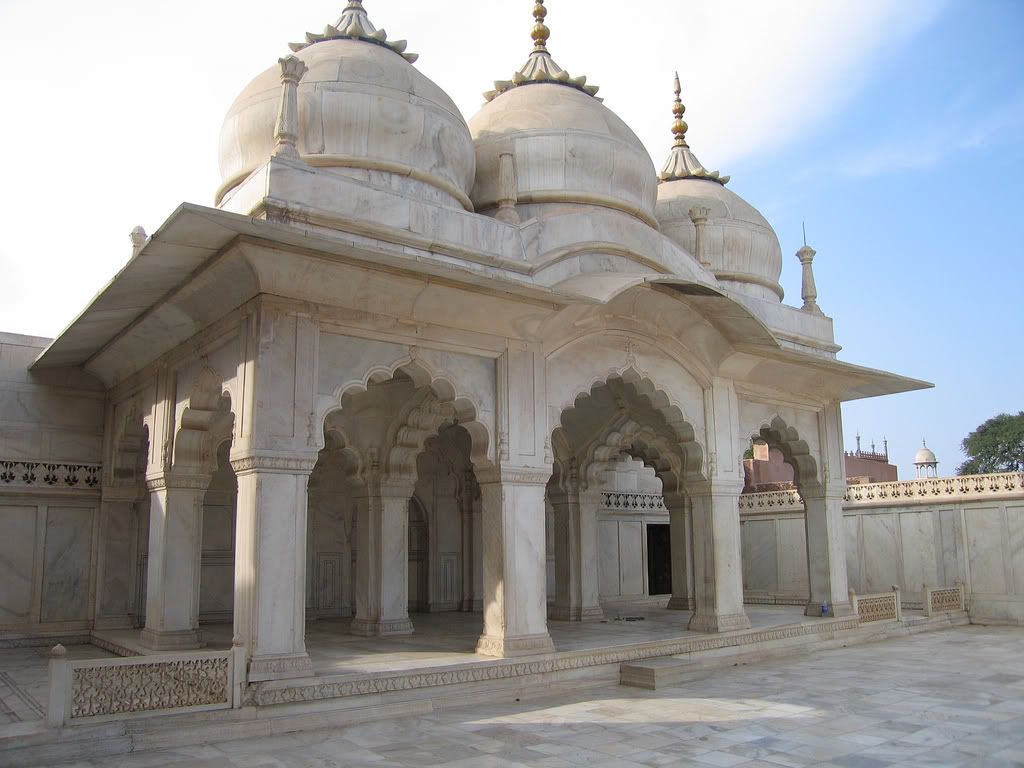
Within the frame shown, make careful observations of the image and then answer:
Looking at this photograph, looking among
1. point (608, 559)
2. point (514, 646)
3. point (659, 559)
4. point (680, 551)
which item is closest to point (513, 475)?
point (514, 646)

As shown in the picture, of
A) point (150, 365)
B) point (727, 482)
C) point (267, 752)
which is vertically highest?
point (150, 365)

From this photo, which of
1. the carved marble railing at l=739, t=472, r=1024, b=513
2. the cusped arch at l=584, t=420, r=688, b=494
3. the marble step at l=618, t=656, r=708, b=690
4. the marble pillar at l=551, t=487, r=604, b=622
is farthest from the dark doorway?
the marble step at l=618, t=656, r=708, b=690

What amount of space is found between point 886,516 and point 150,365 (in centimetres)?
1273

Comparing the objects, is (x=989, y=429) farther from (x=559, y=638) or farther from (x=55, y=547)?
(x=55, y=547)

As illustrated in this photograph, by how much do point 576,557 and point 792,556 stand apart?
233 inches

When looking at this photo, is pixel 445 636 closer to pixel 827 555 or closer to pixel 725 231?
pixel 827 555

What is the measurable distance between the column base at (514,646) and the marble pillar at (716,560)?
270 cm

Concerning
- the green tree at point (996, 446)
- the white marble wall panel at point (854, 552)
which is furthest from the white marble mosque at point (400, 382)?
the green tree at point (996, 446)

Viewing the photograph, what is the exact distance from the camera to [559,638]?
1004 cm

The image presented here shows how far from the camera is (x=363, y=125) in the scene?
871 cm

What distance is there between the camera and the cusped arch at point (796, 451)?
12.4 metres

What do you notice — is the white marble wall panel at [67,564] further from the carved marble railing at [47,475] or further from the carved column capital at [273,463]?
the carved column capital at [273,463]

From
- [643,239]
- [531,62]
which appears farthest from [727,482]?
[531,62]

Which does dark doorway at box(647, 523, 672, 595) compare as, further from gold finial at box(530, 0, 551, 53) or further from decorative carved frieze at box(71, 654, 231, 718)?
decorative carved frieze at box(71, 654, 231, 718)
